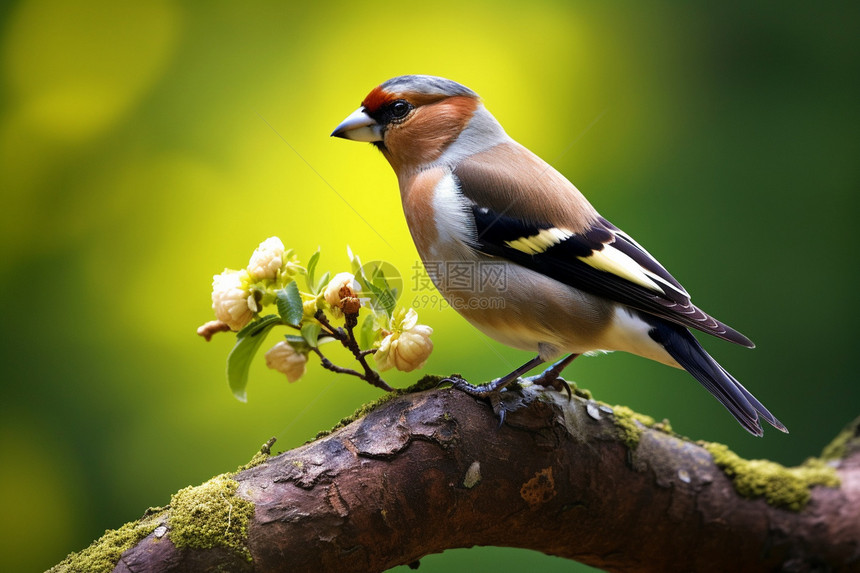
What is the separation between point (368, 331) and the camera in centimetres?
142

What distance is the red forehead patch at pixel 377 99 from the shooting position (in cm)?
167

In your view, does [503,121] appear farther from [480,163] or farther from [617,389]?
[617,389]

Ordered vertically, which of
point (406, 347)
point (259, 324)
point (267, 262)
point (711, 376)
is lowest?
point (711, 376)

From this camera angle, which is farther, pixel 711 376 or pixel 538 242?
pixel 538 242

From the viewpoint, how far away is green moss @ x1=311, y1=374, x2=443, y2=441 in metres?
1.41

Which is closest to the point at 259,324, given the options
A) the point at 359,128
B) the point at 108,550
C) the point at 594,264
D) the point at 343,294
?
the point at 343,294

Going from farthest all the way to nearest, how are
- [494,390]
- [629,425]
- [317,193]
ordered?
[317,193], [629,425], [494,390]

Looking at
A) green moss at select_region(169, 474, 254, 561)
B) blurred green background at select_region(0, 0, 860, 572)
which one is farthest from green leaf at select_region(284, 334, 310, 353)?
blurred green background at select_region(0, 0, 860, 572)

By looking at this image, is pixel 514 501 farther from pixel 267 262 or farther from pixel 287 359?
pixel 267 262

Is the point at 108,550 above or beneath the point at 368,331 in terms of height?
beneath

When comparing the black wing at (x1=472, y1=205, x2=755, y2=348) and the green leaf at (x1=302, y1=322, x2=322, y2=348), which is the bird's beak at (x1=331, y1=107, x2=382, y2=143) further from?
the green leaf at (x1=302, y1=322, x2=322, y2=348)

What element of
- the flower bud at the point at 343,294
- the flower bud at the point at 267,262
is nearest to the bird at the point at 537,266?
the flower bud at the point at 343,294

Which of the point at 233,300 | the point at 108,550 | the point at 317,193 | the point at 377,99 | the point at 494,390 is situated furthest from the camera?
the point at 317,193

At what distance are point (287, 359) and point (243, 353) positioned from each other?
0.31 ft
